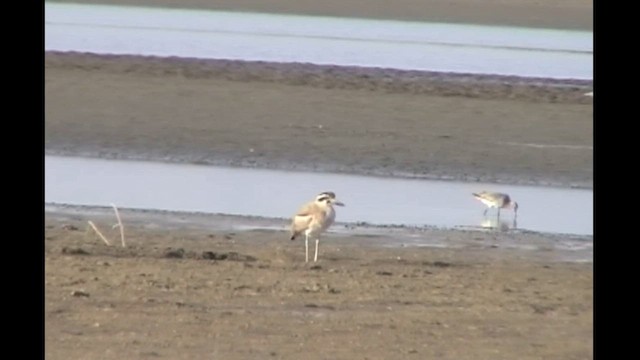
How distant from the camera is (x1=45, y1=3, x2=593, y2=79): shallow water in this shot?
81.2 ft

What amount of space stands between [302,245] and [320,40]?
63.3 ft

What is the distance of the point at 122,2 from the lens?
36656 mm

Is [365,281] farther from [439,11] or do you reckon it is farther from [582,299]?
[439,11]

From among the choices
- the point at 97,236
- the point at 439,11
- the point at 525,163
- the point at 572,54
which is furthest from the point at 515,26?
the point at 97,236

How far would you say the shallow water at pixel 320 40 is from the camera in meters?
24.8

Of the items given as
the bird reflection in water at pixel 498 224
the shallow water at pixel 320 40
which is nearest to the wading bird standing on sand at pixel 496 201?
the bird reflection in water at pixel 498 224

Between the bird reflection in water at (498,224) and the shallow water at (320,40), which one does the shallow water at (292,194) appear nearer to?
the bird reflection in water at (498,224)

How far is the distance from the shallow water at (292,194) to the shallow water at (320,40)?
25.8ft

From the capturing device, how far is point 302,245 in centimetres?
999

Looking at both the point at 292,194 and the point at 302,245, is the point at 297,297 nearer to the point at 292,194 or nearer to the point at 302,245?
the point at 302,245

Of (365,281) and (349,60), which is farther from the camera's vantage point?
(349,60)

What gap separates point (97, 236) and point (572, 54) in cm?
1984

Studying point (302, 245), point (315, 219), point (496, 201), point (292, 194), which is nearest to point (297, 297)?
point (315, 219)

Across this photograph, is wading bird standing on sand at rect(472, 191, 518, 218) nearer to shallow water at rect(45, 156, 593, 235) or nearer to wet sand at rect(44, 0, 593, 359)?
shallow water at rect(45, 156, 593, 235)
